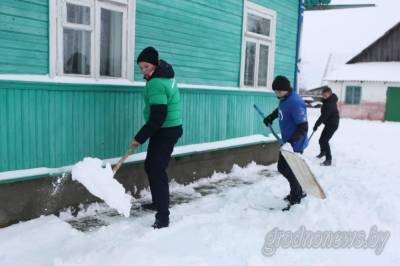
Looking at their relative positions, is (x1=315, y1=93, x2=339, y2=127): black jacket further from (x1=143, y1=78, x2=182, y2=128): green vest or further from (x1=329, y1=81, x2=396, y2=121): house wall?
(x1=329, y1=81, x2=396, y2=121): house wall

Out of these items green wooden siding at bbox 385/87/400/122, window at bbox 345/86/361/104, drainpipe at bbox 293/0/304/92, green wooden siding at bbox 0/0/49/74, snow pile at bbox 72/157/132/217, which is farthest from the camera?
window at bbox 345/86/361/104

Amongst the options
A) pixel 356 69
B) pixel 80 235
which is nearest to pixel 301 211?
pixel 80 235

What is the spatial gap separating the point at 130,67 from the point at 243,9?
10.8 ft

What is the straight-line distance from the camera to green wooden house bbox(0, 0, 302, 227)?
4320 millimetres

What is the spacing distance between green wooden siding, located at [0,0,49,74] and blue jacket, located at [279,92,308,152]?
2.82 meters

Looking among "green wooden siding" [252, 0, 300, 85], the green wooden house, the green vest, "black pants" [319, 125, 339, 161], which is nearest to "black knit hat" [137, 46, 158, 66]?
the green vest

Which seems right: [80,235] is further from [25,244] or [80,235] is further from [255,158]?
[255,158]

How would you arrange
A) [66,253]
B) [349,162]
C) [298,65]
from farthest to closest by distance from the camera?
[298,65], [349,162], [66,253]

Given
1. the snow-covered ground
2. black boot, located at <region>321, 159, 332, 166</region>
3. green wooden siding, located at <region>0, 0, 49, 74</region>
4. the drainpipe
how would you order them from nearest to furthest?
1. the snow-covered ground
2. green wooden siding, located at <region>0, 0, 49, 74</region>
3. black boot, located at <region>321, 159, 332, 166</region>
4. the drainpipe

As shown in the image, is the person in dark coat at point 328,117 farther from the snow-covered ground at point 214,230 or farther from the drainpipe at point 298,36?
the snow-covered ground at point 214,230

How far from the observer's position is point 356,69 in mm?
30047

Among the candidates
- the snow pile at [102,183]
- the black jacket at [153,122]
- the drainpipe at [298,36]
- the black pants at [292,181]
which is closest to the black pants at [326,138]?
the drainpipe at [298,36]

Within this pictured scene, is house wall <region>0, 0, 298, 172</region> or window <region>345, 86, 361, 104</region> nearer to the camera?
house wall <region>0, 0, 298, 172</region>

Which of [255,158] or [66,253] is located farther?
[255,158]
